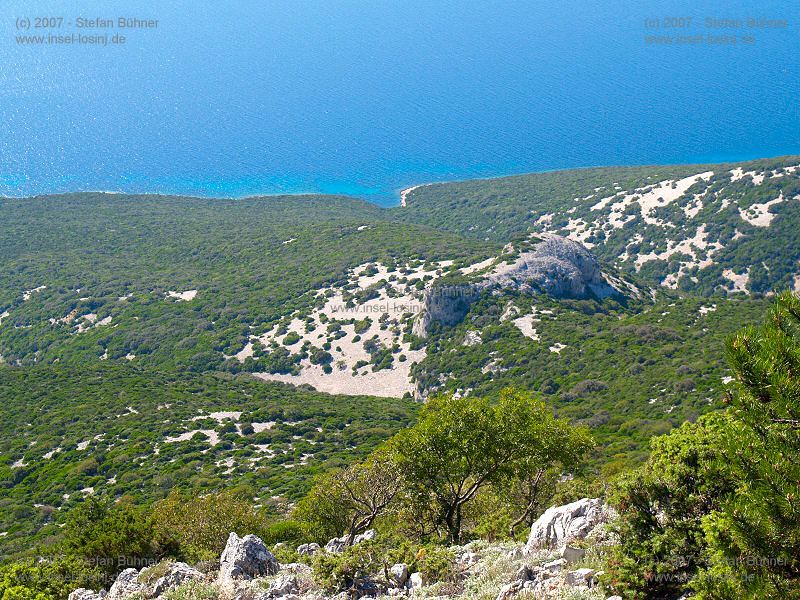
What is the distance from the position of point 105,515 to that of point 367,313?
184 ft

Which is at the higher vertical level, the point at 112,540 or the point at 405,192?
the point at 405,192

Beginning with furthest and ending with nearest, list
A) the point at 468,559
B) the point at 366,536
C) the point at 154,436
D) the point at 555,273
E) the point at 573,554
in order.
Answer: the point at 555,273, the point at 154,436, the point at 366,536, the point at 468,559, the point at 573,554

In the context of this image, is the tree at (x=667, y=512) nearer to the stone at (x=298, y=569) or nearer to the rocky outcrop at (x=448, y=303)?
the stone at (x=298, y=569)

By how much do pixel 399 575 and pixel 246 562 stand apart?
410 centimetres

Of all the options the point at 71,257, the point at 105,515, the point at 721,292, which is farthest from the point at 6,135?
the point at 105,515

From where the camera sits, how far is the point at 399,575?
14.7 metres

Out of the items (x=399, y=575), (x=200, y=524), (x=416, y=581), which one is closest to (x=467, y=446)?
(x=399, y=575)

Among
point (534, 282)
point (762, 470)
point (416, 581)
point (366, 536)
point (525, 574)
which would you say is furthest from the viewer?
point (534, 282)

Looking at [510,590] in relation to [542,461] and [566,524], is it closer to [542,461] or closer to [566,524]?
[566,524]

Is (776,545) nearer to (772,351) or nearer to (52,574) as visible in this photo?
(772,351)

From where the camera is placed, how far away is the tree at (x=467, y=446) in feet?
66.0

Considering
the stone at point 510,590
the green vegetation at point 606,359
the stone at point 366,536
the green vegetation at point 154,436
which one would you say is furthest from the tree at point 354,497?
the green vegetation at point 606,359

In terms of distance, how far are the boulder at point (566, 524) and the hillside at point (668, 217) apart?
6856cm

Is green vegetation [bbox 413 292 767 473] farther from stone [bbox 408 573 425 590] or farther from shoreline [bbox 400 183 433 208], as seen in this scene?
shoreline [bbox 400 183 433 208]
